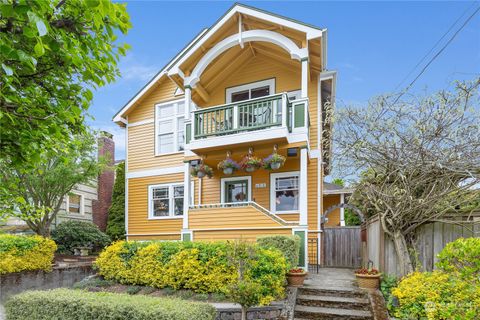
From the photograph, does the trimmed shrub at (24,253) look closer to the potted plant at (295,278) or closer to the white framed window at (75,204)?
the white framed window at (75,204)

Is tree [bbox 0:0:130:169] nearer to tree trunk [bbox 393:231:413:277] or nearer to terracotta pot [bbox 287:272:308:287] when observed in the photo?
terracotta pot [bbox 287:272:308:287]

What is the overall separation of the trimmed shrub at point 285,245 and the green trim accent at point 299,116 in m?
3.59

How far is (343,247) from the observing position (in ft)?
38.3

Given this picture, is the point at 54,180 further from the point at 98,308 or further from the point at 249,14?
the point at 249,14

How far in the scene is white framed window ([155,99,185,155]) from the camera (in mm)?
14055

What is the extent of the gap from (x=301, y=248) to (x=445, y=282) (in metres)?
3.54

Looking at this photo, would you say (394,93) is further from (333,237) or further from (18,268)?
(18,268)

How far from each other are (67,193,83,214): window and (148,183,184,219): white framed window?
13.0ft

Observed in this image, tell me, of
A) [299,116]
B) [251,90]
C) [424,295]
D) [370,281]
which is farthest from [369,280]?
[251,90]

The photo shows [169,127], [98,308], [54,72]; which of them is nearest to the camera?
[54,72]

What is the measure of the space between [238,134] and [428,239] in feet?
19.3

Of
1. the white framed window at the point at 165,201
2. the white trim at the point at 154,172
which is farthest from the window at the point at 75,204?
the white framed window at the point at 165,201

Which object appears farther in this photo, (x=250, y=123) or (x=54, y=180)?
(x=54, y=180)

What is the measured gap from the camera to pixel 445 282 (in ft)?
18.9
